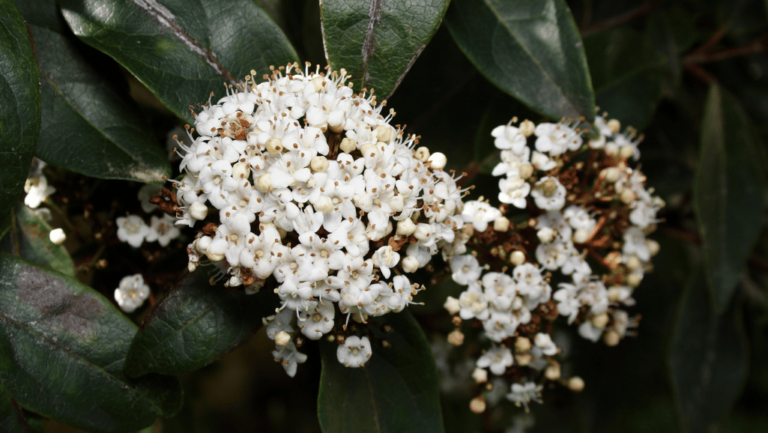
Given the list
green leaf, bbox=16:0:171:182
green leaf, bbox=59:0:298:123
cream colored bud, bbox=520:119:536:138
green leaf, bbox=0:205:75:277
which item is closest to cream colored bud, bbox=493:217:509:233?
cream colored bud, bbox=520:119:536:138

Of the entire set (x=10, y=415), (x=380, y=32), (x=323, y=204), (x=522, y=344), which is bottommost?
(x=10, y=415)

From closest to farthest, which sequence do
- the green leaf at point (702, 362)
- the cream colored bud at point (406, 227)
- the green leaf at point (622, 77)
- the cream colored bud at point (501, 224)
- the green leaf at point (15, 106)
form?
1. the green leaf at point (15, 106)
2. the cream colored bud at point (406, 227)
3. the cream colored bud at point (501, 224)
4. the green leaf at point (622, 77)
5. the green leaf at point (702, 362)

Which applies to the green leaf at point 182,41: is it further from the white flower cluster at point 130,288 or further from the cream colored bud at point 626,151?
the cream colored bud at point 626,151

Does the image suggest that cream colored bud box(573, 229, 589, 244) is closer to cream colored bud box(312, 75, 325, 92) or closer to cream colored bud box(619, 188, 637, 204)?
cream colored bud box(619, 188, 637, 204)

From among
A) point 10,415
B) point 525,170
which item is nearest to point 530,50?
point 525,170

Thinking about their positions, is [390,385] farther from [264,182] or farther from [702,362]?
[702,362]

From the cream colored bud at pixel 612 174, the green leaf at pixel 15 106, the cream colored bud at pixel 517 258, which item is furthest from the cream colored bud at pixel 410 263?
the green leaf at pixel 15 106
